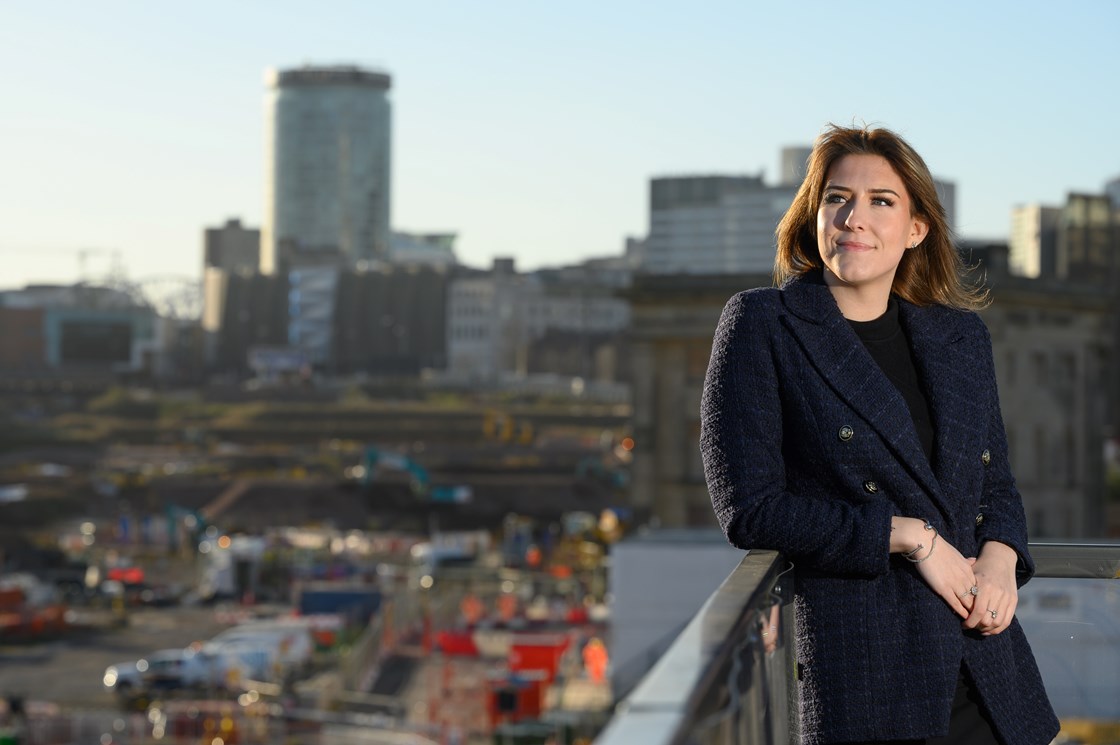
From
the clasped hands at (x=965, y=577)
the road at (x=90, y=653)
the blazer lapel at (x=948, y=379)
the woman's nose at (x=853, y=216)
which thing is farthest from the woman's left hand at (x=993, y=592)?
the road at (x=90, y=653)

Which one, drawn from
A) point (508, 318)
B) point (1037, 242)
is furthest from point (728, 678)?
→ point (508, 318)

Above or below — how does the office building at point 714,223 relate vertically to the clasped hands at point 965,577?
above

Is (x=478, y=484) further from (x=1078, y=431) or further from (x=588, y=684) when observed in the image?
(x=588, y=684)

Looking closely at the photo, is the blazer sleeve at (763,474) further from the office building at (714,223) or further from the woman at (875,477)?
the office building at (714,223)

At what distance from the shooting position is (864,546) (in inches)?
93.8

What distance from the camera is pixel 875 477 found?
97.0 inches

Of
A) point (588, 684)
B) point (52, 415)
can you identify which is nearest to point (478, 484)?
point (52, 415)

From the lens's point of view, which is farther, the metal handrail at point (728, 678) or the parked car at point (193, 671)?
the parked car at point (193, 671)

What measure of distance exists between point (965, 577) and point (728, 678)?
72 cm

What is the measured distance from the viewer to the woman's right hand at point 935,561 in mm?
2418

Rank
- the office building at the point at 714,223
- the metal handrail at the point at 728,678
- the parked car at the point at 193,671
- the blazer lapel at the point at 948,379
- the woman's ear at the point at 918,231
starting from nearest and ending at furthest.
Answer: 1. the metal handrail at the point at 728,678
2. the blazer lapel at the point at 948,379
3. the woman's ear at the point at 918,231
4. the parked car at the point at 193,671
5. the office building at the point at 714,223

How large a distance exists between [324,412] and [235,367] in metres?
34.7

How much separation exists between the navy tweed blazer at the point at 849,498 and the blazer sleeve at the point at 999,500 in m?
0.05

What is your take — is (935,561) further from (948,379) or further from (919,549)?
(948,379)
